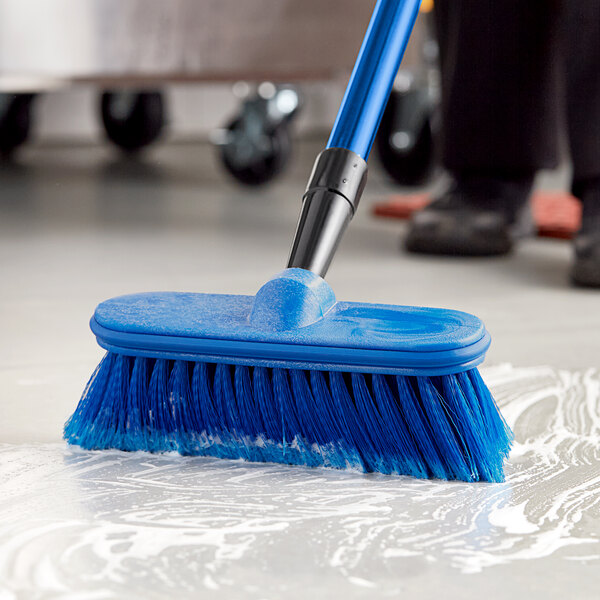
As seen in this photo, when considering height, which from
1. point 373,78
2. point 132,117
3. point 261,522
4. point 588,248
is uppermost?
point 132,117

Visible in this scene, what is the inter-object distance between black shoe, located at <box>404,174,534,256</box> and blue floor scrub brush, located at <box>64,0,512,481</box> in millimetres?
670

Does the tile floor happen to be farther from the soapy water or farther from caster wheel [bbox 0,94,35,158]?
caster wheel [bbox 0,94,35,158]

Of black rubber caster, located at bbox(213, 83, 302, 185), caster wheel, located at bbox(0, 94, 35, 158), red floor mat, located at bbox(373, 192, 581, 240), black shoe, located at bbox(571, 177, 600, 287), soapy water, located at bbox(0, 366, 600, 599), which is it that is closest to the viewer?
soapy water, located at bbox(0, 366, 600, 599)

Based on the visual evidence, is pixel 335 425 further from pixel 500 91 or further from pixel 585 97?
pixel 500 91

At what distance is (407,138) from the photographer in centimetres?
201

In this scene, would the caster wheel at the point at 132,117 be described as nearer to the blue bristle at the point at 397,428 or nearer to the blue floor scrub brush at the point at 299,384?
the blue floor scrub brush at the point at 299,384

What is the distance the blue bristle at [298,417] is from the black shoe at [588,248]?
54 centimetres

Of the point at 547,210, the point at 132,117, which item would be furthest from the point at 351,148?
the point at 132,117

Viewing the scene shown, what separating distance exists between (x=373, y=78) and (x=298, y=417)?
29 cm

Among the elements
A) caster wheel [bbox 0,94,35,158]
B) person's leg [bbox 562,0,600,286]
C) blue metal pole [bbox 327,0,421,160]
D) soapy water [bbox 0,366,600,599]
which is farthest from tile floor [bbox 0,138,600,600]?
caster wheel [bbox 0,94,35,158]

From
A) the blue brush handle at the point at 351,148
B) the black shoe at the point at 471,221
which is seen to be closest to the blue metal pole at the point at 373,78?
the blue brush handle at the point at 351,148

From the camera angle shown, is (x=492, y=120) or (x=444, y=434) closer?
(x=444, y=434)

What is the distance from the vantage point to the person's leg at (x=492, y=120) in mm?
1319

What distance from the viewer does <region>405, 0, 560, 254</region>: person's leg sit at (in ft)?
4.33
